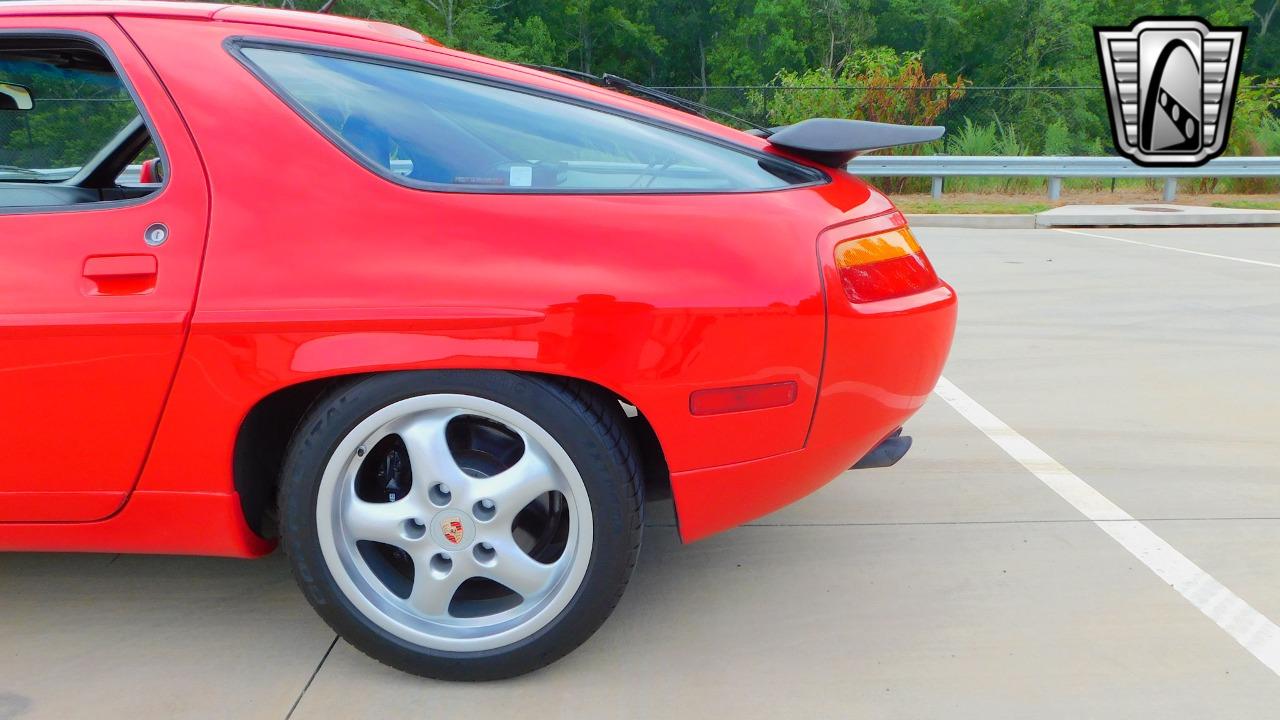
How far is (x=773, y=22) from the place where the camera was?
53156 mm

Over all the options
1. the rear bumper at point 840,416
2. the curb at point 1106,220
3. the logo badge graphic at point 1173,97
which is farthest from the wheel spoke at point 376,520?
the logo badge graphic at point 1173,97

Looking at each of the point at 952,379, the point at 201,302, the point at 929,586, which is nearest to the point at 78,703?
the point at 201,302

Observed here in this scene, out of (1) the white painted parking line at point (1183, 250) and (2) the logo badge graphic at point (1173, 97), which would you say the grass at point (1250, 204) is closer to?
(2) the logo badge graphic at point (1173, 97)

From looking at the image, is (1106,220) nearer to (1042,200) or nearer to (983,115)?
(1042,200)

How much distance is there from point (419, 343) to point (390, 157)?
44cm

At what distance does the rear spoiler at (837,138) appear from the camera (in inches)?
102

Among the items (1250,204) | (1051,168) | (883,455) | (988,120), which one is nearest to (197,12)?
(883,455)

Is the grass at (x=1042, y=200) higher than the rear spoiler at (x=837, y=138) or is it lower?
lower

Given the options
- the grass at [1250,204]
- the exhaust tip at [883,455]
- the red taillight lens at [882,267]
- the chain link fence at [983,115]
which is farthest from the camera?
the chain link fence at [983,115]

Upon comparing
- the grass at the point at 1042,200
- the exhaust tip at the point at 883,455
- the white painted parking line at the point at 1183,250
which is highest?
the exhaust tip at the point at 883,455

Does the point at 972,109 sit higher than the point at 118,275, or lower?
lower

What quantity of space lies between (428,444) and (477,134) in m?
0.70

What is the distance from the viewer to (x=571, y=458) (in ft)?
7.39

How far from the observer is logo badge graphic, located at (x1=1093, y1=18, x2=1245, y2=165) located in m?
16.5
